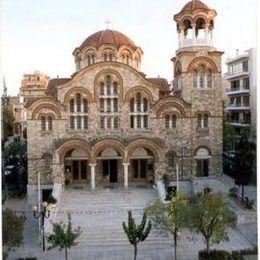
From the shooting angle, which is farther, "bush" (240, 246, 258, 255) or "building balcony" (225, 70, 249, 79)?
"building balcony" (225, 70, 249, 79)

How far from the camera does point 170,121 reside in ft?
55.4

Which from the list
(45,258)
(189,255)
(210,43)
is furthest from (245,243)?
(210,43)

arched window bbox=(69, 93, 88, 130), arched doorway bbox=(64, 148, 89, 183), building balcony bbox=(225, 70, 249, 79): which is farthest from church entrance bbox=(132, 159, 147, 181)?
building balcony bbox=(225, 70, 249, 79)

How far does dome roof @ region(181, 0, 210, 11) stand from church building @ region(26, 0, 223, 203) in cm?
4

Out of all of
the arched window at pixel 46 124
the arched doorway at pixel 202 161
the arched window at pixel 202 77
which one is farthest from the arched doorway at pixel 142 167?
the arched window at pixel 46 124

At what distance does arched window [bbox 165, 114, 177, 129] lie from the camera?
16875 mm

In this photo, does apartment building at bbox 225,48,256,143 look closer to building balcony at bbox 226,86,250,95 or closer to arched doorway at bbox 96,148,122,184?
building balcony at bbox 226,86,250,95

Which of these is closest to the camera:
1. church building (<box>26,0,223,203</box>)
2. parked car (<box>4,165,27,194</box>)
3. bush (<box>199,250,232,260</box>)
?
bush (<box>199,250,232,260</box>)

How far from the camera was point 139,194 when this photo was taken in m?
15.9

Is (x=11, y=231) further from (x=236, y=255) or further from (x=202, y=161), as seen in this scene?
(x=202, y=161)

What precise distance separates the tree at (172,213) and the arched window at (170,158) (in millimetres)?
5771

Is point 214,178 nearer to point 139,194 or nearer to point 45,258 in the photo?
point 139,194

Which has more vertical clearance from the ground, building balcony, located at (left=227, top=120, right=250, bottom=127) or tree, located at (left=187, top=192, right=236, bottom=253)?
building balcony, located at (left=227, top=120, right=250, bottom=127)

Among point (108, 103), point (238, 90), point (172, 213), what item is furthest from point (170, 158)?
point (238, 90)
